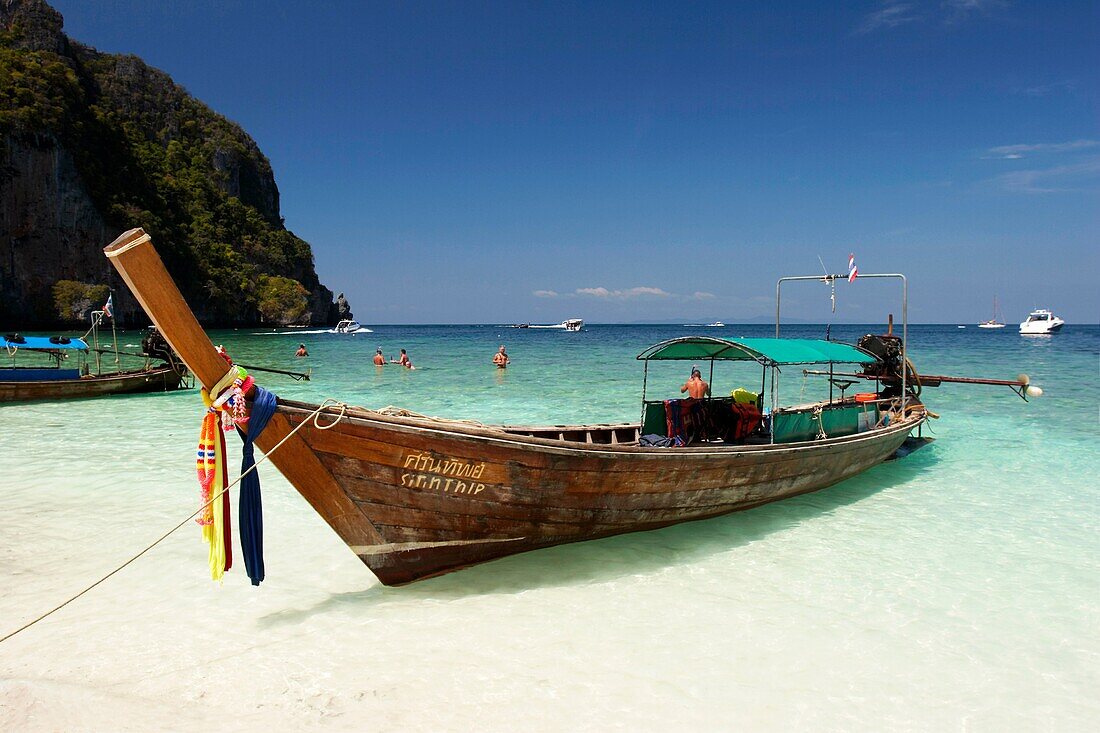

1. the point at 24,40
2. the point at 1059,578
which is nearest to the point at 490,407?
the point at 1059,578

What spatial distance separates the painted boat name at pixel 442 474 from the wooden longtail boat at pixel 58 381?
671 inches

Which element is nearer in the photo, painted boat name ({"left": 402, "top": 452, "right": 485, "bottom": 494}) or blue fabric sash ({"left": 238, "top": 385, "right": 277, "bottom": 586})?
blue fabric sash ({"left": 238, "top": 385, "right": 277, "bottom": 586})

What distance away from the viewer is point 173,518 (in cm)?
774

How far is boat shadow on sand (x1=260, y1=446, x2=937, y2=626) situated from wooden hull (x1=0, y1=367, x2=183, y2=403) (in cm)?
1717

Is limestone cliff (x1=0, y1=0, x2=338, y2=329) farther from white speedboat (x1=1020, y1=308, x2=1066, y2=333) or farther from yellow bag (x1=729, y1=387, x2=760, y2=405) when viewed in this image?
white speedboat (x1=1020, y1=308, x2=1066, y2=333)

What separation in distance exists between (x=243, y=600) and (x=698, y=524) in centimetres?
513

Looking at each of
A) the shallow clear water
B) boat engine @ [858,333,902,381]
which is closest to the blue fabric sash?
the shallow clear water

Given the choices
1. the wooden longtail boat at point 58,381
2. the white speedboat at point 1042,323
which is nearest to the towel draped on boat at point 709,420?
the wooden longtail boat at point 58,381

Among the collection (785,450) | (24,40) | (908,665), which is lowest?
(908,665)

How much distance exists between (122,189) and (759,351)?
261 feet

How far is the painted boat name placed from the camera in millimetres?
5000

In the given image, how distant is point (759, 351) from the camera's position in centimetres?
798

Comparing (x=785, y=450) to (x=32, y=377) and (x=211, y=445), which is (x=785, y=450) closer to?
(x=211, y=445)

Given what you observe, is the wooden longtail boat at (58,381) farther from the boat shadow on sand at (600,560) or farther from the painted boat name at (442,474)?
the painted boat name at (442,474)
